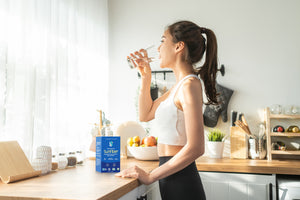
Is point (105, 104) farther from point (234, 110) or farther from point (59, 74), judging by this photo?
point (234, 110)

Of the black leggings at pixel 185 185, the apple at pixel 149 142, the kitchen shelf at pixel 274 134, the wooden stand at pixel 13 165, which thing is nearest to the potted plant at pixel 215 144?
the kitchen shelf at pixel 274 134

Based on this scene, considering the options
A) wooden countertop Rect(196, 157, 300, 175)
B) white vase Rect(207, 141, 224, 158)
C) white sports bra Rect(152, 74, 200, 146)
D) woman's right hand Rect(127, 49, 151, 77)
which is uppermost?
woman's right hand Rect(127, 49, 151, 77)

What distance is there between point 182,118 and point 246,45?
172 cm

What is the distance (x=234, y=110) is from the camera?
263cm

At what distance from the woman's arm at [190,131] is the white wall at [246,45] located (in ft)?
5.16

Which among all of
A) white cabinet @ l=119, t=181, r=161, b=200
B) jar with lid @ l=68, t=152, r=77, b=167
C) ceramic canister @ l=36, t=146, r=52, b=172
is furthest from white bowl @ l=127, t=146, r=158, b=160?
ceramic canister @ l=36, t=146, r=52, b=172

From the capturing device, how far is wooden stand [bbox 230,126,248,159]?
239cm

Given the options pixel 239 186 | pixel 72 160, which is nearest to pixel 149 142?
pixel 72 160

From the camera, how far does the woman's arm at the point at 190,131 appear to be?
1.10 meters

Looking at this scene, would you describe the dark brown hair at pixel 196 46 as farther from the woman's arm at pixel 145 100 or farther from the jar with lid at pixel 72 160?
the jar with lid at pixel 72 160

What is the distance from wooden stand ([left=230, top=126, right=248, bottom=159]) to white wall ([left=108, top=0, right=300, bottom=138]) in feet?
0.61

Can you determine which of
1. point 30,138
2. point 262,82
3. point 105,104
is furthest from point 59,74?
point 262,82

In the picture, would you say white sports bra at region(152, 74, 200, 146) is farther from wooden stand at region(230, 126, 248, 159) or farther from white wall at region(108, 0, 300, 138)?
white wall at region(108, 0, 300, 138)

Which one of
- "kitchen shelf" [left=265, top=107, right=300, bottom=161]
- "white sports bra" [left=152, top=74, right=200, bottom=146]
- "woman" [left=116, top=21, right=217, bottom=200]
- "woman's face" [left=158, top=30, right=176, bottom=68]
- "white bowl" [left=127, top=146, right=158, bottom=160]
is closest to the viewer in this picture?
"woman" [left=116, top=21, right=217, bottom=200]
